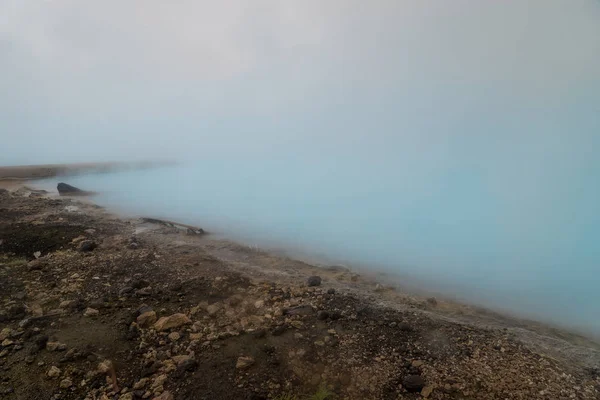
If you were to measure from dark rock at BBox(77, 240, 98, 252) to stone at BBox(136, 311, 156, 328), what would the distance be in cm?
216

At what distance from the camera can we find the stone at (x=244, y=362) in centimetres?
239

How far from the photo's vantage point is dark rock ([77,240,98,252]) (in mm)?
4509

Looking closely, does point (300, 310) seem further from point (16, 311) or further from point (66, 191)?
point (66, 191)

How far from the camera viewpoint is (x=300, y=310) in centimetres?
320

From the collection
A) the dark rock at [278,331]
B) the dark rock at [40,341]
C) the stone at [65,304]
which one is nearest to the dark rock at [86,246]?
the stone at [65,304]

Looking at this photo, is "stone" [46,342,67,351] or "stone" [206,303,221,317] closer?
"stone" [46,342,67,351]

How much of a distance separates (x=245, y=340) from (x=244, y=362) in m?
0.30

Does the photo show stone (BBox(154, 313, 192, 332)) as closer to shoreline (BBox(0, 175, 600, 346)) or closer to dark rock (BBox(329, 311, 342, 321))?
dark rock (BBox(329, 311, 342, 321))

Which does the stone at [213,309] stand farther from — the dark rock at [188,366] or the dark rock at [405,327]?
the dark rock at [405,327]

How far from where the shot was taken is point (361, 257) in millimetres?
5516

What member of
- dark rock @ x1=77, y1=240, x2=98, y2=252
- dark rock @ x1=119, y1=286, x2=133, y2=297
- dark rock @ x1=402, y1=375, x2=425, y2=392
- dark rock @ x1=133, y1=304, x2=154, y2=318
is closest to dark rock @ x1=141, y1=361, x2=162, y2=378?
dark rock @ x1=133, y1=304, x2=154, y2=318

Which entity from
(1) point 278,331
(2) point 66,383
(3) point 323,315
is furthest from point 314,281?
(2) point 66,383

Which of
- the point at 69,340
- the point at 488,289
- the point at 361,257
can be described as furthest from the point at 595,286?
the point at 69,340

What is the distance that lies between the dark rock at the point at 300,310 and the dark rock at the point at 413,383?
41.1 inches
